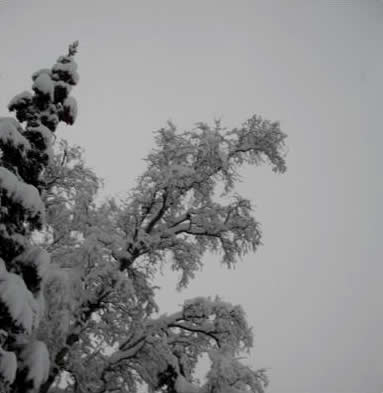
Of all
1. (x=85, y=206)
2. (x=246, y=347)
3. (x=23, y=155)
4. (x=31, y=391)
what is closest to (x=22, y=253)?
(x=23, y=155)

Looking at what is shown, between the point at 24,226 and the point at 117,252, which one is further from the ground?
the point at 117,252

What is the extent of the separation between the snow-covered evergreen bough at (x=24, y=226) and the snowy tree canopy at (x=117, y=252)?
2cm

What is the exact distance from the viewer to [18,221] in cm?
622

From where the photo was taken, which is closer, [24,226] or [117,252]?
[24,226]

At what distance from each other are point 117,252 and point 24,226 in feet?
6.72

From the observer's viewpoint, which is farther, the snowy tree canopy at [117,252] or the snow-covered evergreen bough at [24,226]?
the snowy tree canopy at [117,252]

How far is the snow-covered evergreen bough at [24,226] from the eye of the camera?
5.51m

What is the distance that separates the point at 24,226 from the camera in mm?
6637

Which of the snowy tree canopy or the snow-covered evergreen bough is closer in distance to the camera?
the snow-covered evergreen bough

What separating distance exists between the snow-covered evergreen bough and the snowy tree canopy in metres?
0.02

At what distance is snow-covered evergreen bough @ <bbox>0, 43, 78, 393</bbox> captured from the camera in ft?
18.1

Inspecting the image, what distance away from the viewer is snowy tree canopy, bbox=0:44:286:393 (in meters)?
6.12

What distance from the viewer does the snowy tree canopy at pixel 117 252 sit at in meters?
6.12

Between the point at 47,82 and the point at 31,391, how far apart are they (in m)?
5.33
